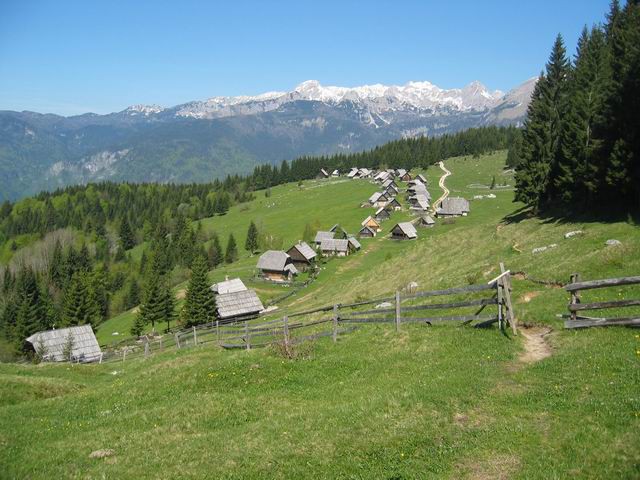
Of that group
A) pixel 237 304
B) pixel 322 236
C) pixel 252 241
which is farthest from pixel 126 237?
pixel 237 304

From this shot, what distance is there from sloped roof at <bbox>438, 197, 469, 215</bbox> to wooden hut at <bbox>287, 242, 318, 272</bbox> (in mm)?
33529

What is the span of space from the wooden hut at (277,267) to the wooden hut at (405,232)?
81.8ft

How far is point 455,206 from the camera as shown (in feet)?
375

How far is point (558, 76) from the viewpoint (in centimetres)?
6125

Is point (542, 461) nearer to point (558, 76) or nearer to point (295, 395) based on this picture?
point (295, 395)

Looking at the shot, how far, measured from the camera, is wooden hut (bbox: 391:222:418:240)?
106 m

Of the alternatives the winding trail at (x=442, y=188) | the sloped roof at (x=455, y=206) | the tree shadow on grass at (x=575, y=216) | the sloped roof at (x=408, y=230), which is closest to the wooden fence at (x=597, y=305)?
the tree shadow on grass at (x=575, y=216)

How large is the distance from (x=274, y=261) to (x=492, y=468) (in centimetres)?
9336

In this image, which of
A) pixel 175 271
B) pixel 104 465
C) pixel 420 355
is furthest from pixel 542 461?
pixel 175 271

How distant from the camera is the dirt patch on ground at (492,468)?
368 inches

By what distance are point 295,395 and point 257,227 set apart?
131825mm

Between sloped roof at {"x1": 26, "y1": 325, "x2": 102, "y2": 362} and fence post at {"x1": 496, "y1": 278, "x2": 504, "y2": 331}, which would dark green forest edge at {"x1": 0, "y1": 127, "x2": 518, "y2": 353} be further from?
fence post at {"x1": 496, "y1": 278, "x2": 504, "y2": 331}

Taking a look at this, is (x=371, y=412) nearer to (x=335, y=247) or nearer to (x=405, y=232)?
(x=405, y=232)

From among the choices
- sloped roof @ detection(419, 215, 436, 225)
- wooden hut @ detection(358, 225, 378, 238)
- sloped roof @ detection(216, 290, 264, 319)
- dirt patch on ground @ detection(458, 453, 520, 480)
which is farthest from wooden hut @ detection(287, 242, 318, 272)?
dirt patch on ground @ detection(458, 453, 520, 480)
